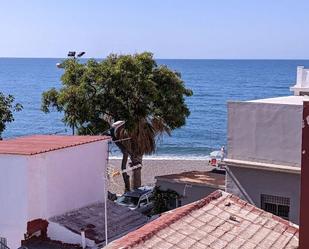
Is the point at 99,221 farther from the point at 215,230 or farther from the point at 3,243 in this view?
the point at 215,230

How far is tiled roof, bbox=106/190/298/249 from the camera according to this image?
9.81 m

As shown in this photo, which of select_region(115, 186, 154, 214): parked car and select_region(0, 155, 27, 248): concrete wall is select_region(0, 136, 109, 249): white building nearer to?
select_region(0, 155, 27, 248): concrete wall

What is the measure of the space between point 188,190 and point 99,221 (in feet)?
29.9

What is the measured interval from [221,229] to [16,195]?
7147 mm

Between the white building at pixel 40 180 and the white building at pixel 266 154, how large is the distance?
4.67 metres

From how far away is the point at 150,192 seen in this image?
27109 mm

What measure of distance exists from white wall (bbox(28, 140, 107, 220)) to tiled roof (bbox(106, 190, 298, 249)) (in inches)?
222

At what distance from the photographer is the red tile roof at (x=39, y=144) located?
15.9 metres

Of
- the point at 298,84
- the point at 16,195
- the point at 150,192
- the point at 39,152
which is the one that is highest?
the point at 298,84

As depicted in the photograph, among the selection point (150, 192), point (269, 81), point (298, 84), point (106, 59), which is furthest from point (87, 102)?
point (269, 81)

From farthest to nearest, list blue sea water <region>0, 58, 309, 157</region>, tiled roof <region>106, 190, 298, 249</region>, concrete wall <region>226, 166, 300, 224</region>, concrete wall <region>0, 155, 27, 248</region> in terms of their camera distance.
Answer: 1. blue sea water <region>0, 58, 309, 157</region>
2. concrete wall <region>226, 166, 300, 224</region>
3. concrete wall <region>0, 155, 27, 248</region>
4. tiled roof <region>106, 190, 298, 249</region>

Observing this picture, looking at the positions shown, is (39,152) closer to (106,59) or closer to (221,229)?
(221,229)

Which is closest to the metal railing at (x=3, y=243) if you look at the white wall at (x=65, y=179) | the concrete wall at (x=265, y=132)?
the white wall at (x=65, y=179)

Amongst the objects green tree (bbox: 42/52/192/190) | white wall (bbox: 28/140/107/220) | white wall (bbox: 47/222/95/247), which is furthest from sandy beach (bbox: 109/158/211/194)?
white wall (bbox: 47/222/95/247)
